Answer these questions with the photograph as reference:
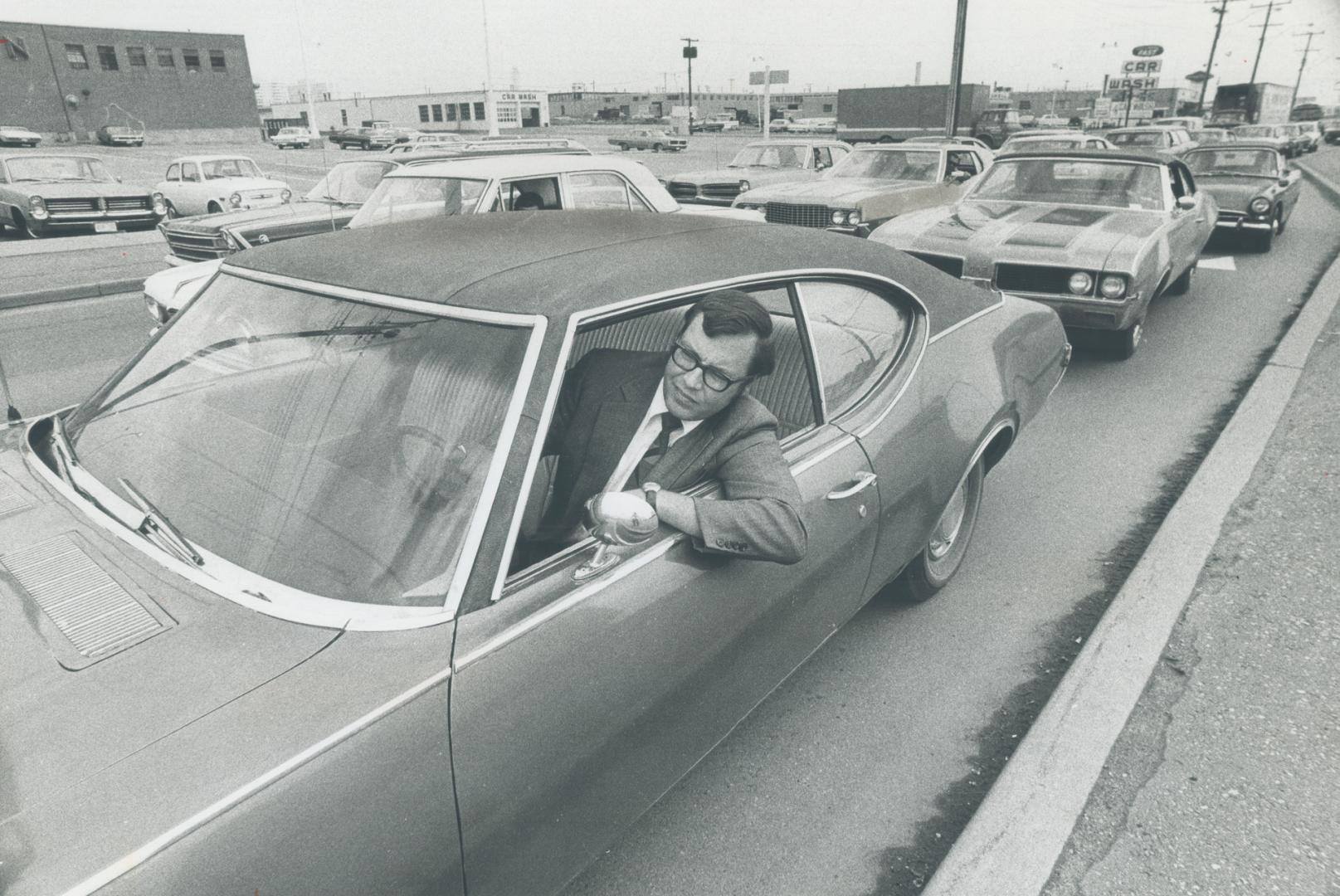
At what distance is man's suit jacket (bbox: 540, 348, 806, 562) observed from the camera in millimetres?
1954

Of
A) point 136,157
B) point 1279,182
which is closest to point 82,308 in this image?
point 1279,182

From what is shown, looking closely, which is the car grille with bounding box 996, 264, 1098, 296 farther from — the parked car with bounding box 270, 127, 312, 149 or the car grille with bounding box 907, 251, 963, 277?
the parked car with bounding box 270, 127, 312, 149

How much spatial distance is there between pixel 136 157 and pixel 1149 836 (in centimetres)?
4618

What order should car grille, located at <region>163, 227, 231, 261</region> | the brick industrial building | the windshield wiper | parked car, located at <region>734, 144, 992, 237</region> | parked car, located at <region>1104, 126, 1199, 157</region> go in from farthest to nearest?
the brick industrial building → parked car, located at <region>1104, 126, 1199, 157</region> → parked car, located at <region>734, 144, 992, 237</region> → car grille, located at <region>163, 227, 231, 261</region> → the windshield wiper

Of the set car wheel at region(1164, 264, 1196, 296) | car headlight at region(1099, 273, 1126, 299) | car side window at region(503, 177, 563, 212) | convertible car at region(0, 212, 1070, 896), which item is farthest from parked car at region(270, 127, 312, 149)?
convertible car at region(0, 212, 1070, 896)

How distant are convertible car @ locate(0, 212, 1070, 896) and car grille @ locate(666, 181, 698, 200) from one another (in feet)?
36.2

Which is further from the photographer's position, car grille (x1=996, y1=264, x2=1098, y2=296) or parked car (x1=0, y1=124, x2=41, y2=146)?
parked car (x1=0, y1=124, x2=41, y2=146)

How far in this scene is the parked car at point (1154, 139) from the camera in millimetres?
16141

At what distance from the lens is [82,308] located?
872 centimetres

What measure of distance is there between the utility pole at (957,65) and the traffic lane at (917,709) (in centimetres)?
1508

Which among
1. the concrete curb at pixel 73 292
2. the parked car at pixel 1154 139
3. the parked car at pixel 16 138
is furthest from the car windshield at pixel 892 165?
the parked car at pixel 16 138

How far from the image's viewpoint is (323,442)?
6.25 ft

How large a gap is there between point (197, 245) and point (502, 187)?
3989 millimetres

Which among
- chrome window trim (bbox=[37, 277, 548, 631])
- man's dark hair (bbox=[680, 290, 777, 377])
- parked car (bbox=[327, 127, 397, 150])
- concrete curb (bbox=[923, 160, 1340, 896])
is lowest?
concrete curb (bbox=[923, 160, 1340, 896])
